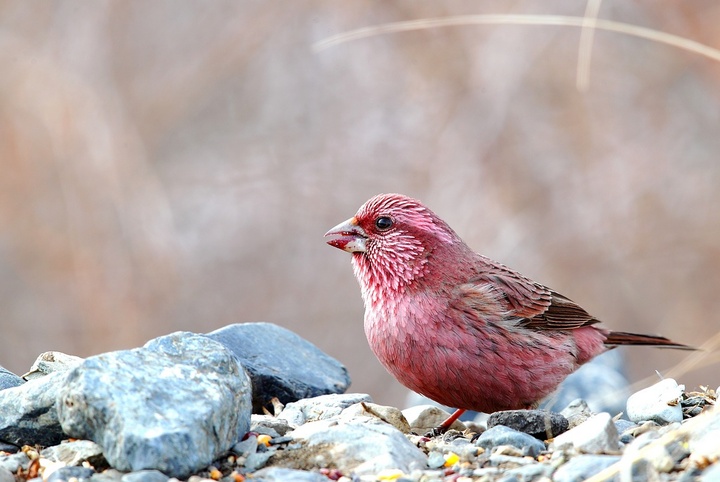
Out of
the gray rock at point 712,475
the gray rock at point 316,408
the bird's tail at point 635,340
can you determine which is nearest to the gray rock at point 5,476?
the gray rock at point 316,408

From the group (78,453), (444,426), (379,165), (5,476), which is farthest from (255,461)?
(379,165)

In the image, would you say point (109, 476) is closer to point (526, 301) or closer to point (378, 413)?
point (378, 413)

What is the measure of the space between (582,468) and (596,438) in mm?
353

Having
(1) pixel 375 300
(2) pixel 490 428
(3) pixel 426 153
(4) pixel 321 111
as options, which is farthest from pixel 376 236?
(4) pixel 321 111

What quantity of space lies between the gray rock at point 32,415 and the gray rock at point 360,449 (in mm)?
867

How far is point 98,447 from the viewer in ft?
11.0

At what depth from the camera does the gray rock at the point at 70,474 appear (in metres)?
3.20

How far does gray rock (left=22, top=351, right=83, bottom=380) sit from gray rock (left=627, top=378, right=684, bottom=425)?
2369 millimetres

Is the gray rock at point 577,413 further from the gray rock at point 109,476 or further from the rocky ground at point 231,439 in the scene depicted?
the gray rock at point 109,476

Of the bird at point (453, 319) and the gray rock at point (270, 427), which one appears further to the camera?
the bird at point (453, 319)

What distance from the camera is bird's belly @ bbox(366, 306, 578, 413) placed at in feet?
15.2

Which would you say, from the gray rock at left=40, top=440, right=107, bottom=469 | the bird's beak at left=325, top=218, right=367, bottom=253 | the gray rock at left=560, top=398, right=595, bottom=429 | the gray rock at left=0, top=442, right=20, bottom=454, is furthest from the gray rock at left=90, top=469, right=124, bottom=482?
the bird's beak at left=325, top=218, right=367, bottom=253

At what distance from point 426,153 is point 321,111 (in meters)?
1.47

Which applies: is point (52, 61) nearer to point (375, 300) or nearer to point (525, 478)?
point (375, 300)
